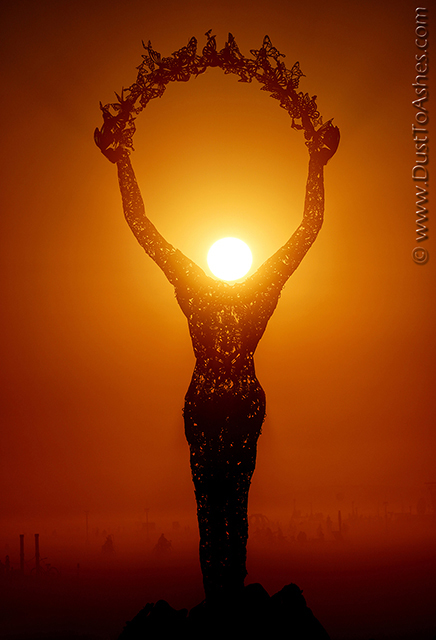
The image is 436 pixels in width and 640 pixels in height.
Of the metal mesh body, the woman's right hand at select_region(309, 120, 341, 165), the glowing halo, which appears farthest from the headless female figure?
the glowing halo

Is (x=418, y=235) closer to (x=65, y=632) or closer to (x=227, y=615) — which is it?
(x=227, y=615)

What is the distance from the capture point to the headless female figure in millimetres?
A: 4930

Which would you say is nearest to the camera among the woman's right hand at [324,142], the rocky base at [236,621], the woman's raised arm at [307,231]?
the rocky base at [236,621]

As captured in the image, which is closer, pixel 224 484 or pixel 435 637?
pixel 224 484

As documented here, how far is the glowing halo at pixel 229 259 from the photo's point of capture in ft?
22.5

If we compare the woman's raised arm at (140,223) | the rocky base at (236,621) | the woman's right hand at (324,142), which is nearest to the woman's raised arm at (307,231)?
the woman's right hand at (324,142)

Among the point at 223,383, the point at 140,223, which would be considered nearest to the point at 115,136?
the point at 140,223

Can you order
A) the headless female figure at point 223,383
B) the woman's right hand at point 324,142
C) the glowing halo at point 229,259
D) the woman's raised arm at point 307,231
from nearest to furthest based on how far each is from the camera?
the headless female figure at point 223,383, the woman's raised arm at point 307,231, the woman's right hand at point 324,142, the glowing halo at point 229,259

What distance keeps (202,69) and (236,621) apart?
4450 millimetres

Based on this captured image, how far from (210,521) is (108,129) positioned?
3312 mm

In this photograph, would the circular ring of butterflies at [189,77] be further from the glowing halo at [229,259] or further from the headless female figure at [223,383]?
the glowing halo at [229,259]

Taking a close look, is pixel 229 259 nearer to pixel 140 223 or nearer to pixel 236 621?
pixel 140 223

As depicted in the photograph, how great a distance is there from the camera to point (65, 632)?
19.8 feet

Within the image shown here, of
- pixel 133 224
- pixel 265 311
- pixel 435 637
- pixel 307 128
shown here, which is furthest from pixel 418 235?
pixel 435 637
